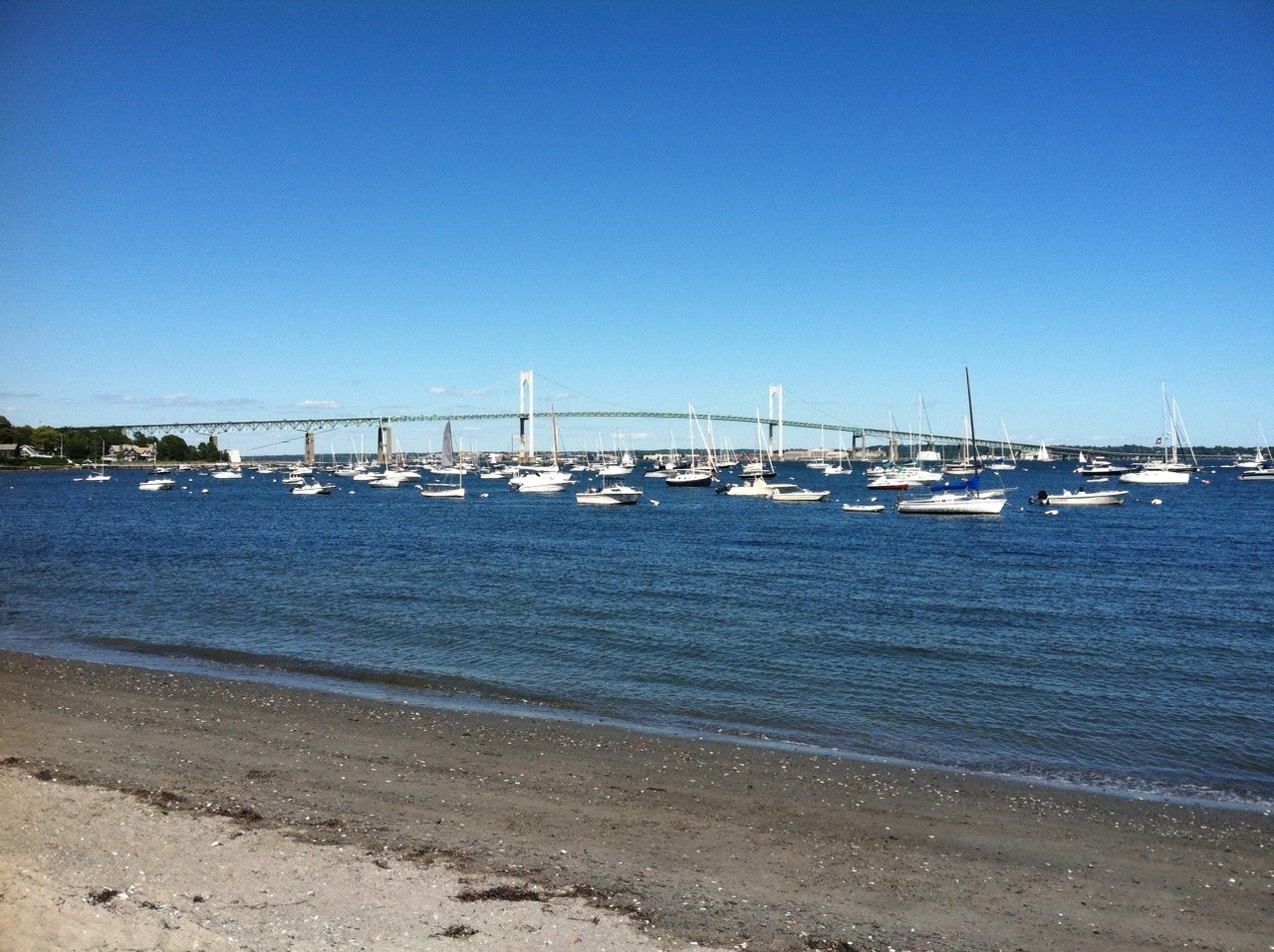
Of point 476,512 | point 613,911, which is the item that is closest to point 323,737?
point 613,911

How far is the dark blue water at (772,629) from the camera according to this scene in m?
12.6

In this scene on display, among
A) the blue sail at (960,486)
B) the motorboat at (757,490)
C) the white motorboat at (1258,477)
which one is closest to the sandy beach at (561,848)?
the blue sail at (960,486)

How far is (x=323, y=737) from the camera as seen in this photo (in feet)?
36.6

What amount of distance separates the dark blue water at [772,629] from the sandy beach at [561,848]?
1980 millimetres

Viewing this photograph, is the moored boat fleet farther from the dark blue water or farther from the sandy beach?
the sandy beach

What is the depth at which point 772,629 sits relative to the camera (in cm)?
1984

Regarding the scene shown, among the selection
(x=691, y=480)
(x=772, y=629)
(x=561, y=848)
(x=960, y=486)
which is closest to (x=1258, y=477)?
(x=960, y=486)

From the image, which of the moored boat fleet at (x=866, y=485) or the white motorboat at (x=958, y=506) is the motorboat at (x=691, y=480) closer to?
the moored boat fleet at (x=866, y=485)

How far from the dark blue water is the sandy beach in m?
1.98

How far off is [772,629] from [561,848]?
12618mm

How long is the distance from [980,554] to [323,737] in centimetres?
2986

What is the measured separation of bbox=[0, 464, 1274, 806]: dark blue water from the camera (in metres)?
12.6

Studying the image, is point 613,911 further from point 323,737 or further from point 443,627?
point 443,627

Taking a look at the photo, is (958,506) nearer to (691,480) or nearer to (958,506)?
(958,506)
